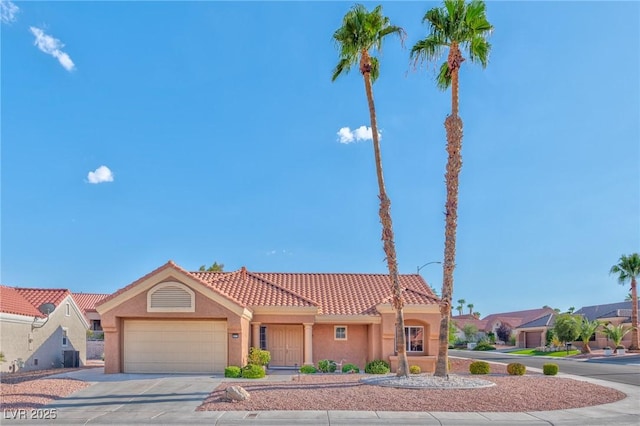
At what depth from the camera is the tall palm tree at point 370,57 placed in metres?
21.3

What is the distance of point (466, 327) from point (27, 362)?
6324 centimetres

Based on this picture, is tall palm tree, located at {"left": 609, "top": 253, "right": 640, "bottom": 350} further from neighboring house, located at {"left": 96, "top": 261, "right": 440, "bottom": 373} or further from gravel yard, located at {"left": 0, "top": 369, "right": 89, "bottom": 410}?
gravel yard, located at {"left": 0, "top": 369, "right": 89, "bottom": 410}

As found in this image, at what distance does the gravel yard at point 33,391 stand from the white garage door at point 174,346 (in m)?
3.92

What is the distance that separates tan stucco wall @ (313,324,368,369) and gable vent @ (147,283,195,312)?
671 centimetres

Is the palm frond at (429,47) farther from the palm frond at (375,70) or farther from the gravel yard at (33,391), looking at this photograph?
the gravel yard at (33,391)

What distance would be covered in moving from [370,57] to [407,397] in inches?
518

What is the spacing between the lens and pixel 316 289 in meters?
30.1

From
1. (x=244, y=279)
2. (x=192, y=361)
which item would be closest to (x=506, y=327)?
(x=244, y=279)

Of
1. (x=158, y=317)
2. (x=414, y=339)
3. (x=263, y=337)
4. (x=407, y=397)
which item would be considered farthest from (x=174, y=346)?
(x=414, y=339)

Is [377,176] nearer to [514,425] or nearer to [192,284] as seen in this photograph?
[192,284]

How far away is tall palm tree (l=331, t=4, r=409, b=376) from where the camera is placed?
21.3m

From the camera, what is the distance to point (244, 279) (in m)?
29.5

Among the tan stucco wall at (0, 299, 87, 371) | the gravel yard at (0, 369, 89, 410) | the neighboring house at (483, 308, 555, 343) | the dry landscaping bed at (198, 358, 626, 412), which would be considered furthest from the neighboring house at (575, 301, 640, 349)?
the gravel yard at (0, 369, 89, 410)

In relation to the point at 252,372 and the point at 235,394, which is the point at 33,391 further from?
the point at 252,372
